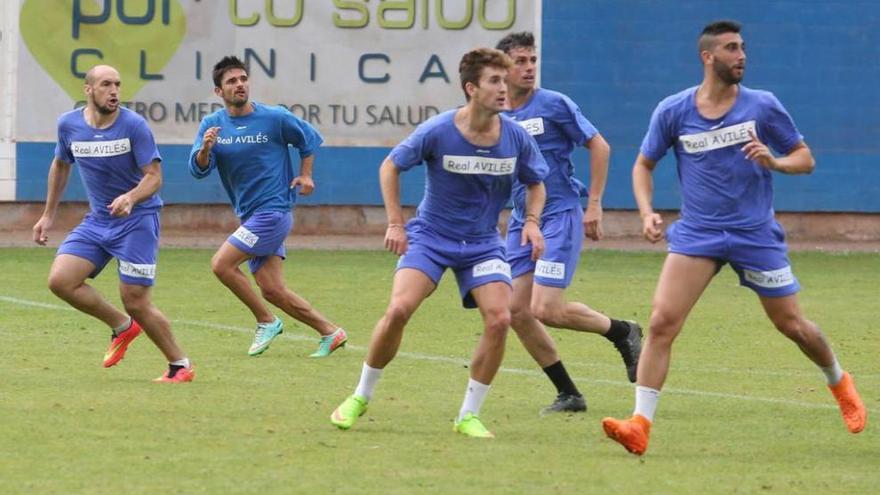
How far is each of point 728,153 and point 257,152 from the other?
16.6 feet

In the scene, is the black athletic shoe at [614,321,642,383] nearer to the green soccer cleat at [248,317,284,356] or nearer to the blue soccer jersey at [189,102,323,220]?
the green soccer cleat at [248,317,284,356]

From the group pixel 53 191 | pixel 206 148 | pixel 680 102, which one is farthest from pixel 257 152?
pixel 680 102

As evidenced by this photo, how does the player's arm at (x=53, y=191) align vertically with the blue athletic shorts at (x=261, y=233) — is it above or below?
above

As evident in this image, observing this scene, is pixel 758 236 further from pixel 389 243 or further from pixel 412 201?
pixel 412 201

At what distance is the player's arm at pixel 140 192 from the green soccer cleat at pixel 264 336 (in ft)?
6.10

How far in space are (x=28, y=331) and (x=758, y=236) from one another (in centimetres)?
694

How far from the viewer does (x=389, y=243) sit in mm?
9133

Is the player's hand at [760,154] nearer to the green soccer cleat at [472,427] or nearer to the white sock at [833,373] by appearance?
the white sock at [833,373]

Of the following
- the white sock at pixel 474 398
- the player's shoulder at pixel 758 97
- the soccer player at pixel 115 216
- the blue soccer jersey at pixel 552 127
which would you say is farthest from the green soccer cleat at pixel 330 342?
the player's shoulder at pixel 758 97

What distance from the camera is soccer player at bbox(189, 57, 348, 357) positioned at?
518 inches

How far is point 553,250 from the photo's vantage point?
10852 millimetres

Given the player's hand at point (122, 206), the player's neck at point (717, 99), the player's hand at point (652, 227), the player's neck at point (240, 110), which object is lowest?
→ the player's hand at point (122, 206)

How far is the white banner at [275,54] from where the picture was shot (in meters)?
23.4

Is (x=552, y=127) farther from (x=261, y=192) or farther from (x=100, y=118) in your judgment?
(x=261, y=192)
